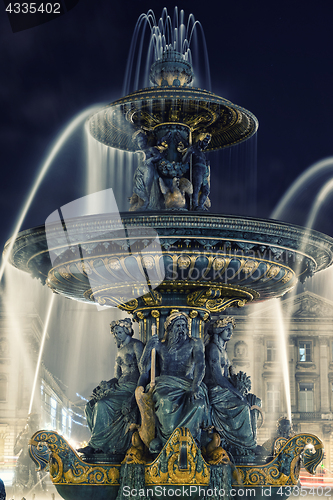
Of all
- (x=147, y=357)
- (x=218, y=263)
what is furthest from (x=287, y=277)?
(x=147, y=357)

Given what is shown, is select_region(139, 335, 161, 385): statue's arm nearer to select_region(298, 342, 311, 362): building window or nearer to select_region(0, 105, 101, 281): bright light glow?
select_region(0, 105, 101, 281): bright light glow

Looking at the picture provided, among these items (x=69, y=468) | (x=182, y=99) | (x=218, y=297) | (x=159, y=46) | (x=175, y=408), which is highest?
(x=159, y=46)

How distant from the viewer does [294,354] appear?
55.6 m

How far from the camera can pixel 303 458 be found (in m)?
7.04

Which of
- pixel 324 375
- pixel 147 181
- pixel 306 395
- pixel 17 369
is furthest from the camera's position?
pixel 17 369

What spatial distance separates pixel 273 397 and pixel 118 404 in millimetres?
47769

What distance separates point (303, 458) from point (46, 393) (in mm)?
60132

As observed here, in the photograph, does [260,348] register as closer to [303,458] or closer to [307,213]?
[307,213]

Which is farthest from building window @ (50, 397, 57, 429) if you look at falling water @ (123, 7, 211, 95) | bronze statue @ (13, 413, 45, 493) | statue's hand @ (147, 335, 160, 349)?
statue's hand @ (147, 335, 160, 349)

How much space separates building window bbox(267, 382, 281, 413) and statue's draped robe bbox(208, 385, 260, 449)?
46.1m

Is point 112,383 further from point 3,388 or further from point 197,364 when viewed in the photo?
point 3,388

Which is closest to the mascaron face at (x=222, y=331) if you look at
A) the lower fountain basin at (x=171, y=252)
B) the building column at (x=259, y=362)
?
the lower fountain basin at (x=171, y=252)

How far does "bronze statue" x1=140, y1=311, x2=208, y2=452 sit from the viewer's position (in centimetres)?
653

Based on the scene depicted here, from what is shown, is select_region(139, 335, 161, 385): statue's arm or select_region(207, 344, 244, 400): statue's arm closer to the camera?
select_region(139, 335, 161, 385): statue's arm
